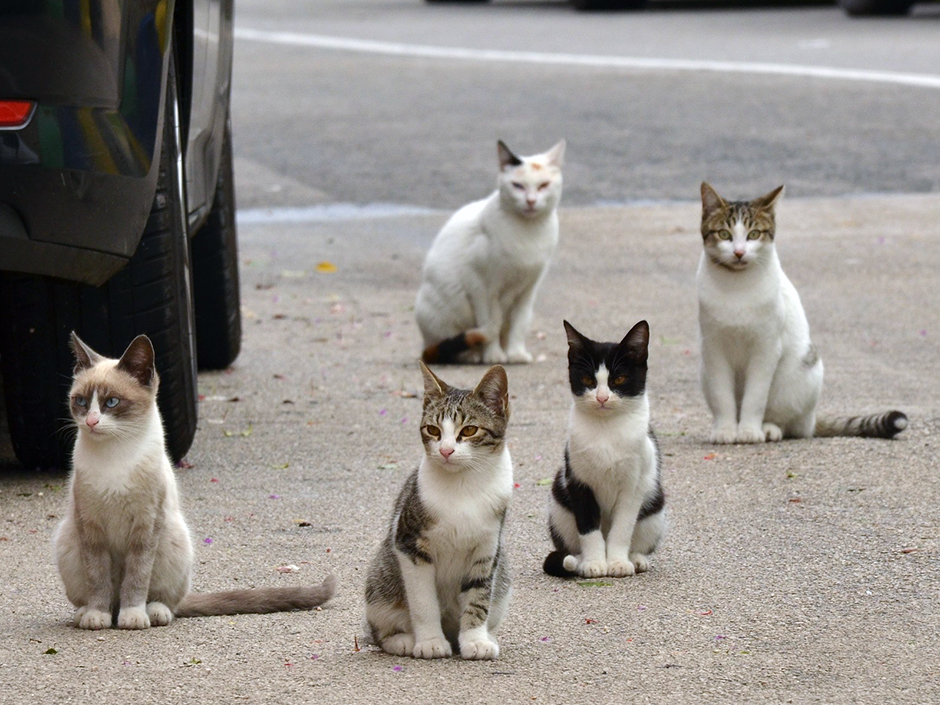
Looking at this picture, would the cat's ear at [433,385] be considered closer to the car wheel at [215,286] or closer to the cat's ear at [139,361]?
the cat's ear at [139,361]

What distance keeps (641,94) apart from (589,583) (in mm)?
11771

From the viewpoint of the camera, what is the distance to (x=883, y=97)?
14.1 meters

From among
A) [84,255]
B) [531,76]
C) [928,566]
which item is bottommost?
[531,76]

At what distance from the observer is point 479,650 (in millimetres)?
3375

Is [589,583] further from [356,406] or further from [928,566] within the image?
[356,406]

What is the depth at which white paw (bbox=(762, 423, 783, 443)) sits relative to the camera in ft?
18.0

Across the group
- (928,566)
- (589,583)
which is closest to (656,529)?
(589,583)

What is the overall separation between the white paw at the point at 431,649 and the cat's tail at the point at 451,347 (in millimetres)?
3573

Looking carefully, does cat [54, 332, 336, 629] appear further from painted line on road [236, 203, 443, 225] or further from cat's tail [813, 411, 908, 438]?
painted line on road [236, 203, 443, 225]

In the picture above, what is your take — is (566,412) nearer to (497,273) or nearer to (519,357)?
(519,357)

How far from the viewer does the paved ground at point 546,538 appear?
10.7ft

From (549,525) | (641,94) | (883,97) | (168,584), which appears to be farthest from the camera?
(641,94)

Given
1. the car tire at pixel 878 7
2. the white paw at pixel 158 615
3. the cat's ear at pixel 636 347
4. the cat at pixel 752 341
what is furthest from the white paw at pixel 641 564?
the car tire at pixel 878 7

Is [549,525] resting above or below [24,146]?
below
